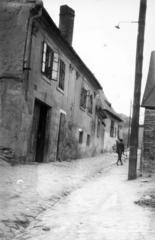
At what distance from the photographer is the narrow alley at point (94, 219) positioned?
17.6ft

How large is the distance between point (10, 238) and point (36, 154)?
33.8 ft

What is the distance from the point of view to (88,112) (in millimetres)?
24203

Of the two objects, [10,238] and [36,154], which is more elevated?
[36,154]

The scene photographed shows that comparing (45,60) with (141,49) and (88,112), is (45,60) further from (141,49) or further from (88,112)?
(88,112)

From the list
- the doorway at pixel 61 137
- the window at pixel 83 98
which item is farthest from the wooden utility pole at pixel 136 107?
the window at pixel 83 98

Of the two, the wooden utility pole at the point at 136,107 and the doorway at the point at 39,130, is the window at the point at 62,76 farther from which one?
the wooden utility pole at the point at 136,107

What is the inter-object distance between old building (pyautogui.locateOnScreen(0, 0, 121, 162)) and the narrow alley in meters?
4.59

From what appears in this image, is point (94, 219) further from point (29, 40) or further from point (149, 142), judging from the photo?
point (149, 142)

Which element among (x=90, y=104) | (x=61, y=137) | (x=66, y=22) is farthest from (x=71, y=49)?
(x=90, y=104)

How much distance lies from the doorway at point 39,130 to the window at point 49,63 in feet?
4.04

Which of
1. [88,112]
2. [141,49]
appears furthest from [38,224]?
[88,112]

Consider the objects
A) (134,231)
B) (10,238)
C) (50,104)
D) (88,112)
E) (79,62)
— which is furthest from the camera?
(88,112)

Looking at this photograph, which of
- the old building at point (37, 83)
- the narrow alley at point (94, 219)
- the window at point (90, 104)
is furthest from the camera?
the window at point (90, 104)

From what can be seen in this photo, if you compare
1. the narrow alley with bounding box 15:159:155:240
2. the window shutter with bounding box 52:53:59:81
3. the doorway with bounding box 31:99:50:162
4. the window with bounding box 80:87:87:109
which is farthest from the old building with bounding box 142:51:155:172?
the narrow alley with bounding box 15:159:155:240
